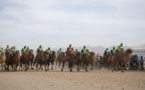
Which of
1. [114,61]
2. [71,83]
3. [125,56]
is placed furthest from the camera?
[114,61]

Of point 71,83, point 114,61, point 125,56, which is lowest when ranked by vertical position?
point 71,83

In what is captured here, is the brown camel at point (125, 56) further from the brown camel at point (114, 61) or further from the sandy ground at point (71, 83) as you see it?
the sandy ground at point (71, 83)

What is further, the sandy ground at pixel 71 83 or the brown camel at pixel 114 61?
the brown camel at pixel 114 61

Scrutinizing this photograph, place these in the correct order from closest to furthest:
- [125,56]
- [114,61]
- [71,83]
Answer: [71,83] → [125,56] → [114,61]

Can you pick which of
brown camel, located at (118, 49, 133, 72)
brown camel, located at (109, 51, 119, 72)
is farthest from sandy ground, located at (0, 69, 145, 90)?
brown camel, located at (109, 51, 119, 72)

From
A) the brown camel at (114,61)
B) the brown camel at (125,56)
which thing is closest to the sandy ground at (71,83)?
the brown camel at (125,56)

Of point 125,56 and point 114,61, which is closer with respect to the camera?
point 125,56

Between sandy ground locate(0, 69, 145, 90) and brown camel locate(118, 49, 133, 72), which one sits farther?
brown camel locate(118, 49, 133, 72)

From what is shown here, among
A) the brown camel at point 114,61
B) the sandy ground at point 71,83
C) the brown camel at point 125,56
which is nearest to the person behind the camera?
the sandy ground at point 71,83

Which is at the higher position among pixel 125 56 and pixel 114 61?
pixel 125 56

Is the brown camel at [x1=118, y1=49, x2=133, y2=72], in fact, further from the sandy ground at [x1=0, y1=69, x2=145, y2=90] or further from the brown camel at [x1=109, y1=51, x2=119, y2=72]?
the sandy ground at [x1=0, y1=69, x2=145, y2=90]

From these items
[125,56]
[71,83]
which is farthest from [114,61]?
[71,83]

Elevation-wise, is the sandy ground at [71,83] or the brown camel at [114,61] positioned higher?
the brown camel at [114,61]

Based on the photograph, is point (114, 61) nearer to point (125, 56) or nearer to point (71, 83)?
point (125, 56)
